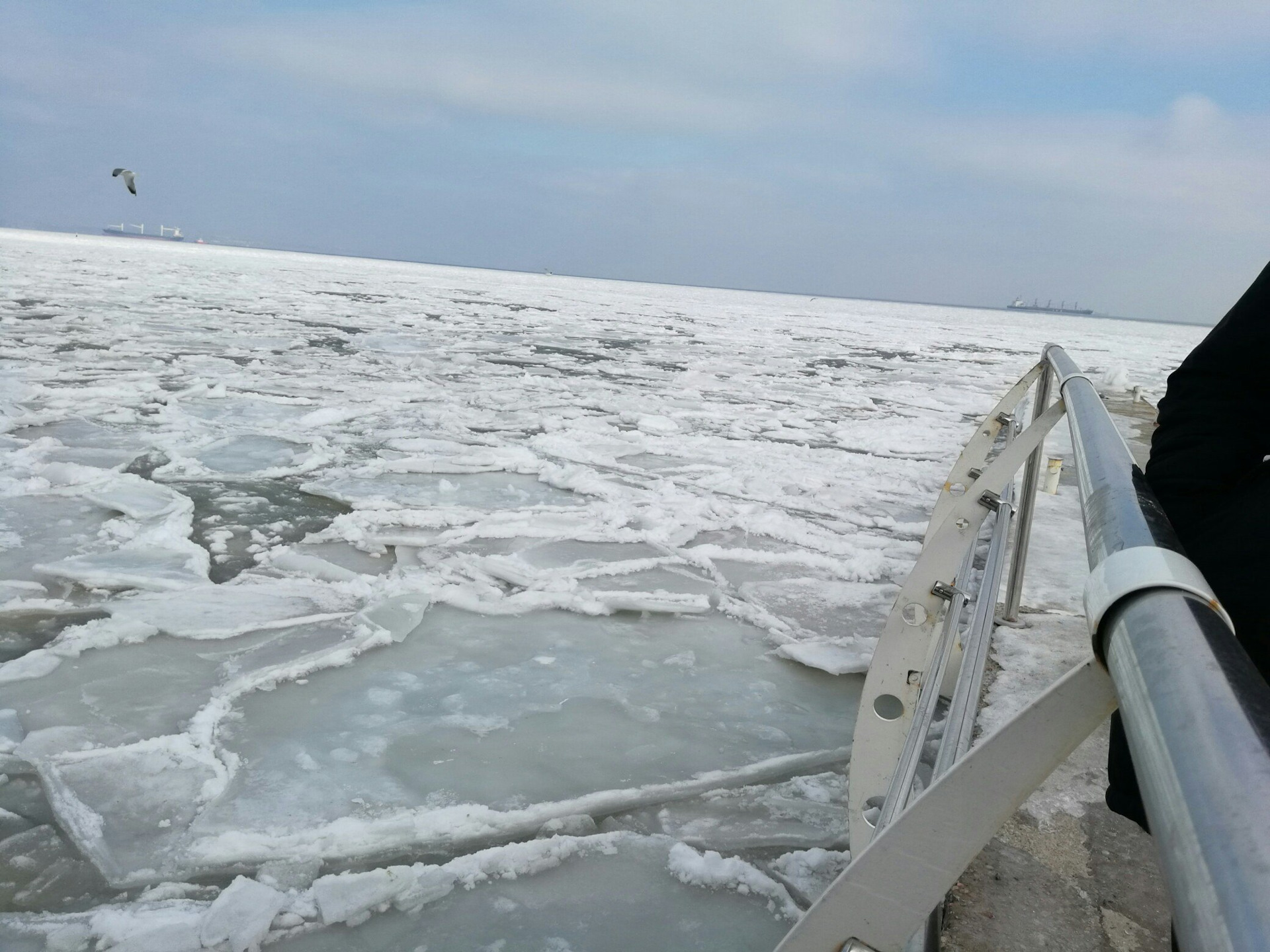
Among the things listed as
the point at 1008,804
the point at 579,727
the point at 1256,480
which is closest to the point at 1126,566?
the point at 1008,804

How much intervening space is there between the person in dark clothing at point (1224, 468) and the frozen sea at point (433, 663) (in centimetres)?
106

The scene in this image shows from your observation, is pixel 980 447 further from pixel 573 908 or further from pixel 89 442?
pixel 89 442

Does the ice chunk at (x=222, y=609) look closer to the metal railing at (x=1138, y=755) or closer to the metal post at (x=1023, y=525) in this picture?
the metal post at (x=1023, y=525)

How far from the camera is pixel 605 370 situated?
8.91 m

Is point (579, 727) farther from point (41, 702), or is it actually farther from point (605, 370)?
point (605, 370)

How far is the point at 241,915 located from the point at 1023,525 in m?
1.93

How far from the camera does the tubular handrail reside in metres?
0.26

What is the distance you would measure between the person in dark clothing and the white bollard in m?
3.32

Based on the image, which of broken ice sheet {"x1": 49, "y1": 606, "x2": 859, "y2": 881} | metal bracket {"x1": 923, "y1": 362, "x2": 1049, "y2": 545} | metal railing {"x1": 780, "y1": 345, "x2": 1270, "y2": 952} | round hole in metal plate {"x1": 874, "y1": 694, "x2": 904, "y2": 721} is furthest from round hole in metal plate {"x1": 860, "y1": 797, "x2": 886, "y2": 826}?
metal bracket {"x1": 923, "y1": 362, "x2": 1049, "y2": 545}

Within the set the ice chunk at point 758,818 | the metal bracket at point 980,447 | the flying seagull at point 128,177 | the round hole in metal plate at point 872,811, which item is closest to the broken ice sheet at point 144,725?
the ice chunk at point 758,818

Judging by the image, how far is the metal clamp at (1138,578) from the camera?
0.40m

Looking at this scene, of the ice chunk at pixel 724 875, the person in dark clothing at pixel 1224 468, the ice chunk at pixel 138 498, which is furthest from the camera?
the ice chunk at pixel 138 498

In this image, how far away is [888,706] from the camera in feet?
5.49

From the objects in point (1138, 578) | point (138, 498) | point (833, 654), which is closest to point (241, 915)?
point (1138, 578)
